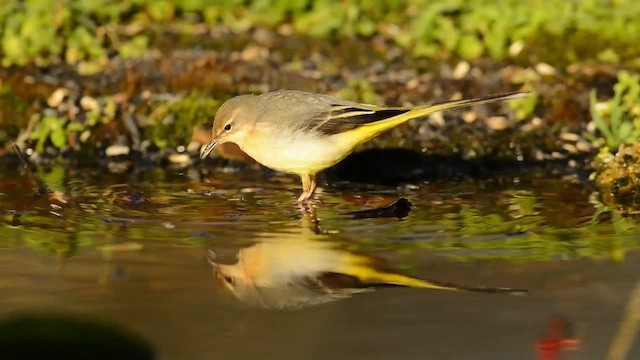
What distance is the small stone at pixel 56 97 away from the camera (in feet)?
31.1

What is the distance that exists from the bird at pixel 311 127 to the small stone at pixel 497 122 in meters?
1.89

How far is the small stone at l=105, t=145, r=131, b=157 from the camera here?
895cm

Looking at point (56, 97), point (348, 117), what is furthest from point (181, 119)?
point (348, 117)

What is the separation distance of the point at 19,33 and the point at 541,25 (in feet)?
13.7

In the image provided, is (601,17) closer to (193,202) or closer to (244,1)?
(244,1)

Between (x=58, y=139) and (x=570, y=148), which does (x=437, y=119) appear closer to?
(x=570, y=148)

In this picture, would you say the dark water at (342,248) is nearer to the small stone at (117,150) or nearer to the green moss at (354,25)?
the small stone at (117,150)

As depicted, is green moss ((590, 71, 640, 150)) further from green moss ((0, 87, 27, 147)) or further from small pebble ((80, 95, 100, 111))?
green moss ((0, 87, 27, 147))

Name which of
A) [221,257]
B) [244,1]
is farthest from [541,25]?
[221,257]

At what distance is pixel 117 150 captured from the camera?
29.4ft

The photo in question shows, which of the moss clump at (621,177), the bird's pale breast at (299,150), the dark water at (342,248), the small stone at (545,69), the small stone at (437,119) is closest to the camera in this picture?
the dark water at (342,248)

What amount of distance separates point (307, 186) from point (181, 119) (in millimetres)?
2026

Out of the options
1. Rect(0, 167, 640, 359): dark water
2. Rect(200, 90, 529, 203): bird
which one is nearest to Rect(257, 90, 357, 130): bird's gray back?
Rect(200, 90, 529, 203): bird

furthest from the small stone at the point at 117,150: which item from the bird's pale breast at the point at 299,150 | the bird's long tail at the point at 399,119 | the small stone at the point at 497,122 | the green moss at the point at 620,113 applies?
the green moss at the point at 620,113
